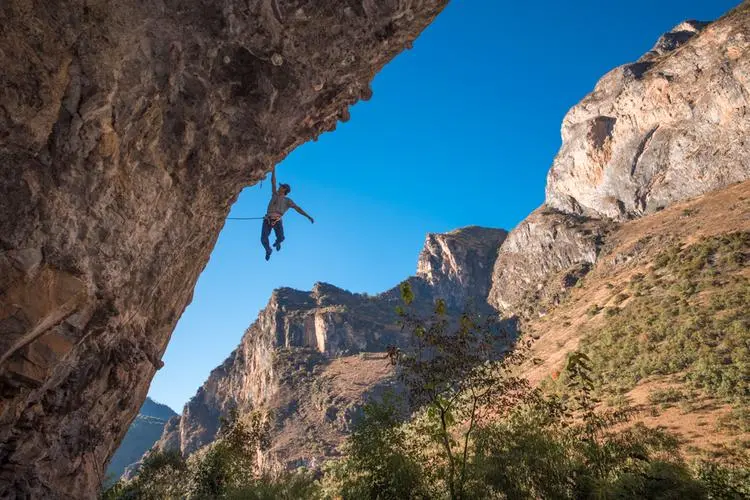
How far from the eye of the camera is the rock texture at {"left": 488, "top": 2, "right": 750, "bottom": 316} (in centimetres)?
7200

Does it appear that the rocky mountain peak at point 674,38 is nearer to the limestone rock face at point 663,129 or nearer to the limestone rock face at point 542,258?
the limestone rock face at point 663,129

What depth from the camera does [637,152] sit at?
3499 inches

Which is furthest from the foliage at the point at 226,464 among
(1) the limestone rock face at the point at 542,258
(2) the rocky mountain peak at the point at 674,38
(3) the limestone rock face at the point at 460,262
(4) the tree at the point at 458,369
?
(2) the rocky mountain peak at the point at 674,38

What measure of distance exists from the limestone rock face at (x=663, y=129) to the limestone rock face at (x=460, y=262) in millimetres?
33226

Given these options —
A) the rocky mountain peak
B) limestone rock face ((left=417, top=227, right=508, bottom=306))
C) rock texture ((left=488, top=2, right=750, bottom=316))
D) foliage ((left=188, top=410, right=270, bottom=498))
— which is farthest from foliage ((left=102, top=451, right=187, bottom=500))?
the rocky mountain peak

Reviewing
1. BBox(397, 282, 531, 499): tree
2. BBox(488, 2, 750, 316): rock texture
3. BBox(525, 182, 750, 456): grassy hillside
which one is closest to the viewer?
BBox(397, 282, 531, 499): tree

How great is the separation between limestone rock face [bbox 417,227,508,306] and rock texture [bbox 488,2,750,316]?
16.4m

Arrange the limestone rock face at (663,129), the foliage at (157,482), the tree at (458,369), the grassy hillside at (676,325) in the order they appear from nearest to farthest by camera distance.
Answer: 1. the tree at (458,369)
2. the foliage at (157,482)
3. the grassy hillside at (676,325)
4. the limestone rock face at (663,129)

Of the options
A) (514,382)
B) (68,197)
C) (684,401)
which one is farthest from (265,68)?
(684,401)

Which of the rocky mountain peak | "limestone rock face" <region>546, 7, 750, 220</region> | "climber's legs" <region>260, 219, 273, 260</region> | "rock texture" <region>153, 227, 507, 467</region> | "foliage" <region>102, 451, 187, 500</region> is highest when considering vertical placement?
the rocky mountain peak

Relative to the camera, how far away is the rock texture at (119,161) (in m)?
6.60

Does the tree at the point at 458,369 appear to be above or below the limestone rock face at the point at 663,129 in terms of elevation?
below

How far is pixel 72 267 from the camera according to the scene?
7.10m

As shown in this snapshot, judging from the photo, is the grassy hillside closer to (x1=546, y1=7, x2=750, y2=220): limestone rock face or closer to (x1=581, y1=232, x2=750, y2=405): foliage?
(x1=581, y1=232, x2=750, y2=405): foliage
